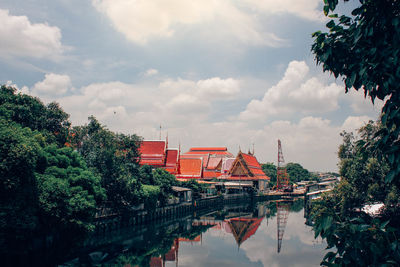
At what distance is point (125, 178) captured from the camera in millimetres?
29219

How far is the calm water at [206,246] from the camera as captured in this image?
23.0m

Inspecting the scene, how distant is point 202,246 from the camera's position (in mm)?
28766

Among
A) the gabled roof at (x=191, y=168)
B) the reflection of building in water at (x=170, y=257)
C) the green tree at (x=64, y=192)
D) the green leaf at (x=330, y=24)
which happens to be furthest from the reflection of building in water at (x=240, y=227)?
the green leaf at (x=330, y=24)

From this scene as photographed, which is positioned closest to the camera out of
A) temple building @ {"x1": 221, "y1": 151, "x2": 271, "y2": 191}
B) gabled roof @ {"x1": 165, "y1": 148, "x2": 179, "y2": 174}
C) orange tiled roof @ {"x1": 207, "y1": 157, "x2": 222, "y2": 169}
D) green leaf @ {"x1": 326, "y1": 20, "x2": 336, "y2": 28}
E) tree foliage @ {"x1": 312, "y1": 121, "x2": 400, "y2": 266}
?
tree foliage @ {"x1": 312, "y1": 121, "x2": 400, "y2": 266}

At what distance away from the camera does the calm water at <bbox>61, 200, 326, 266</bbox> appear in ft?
75.3

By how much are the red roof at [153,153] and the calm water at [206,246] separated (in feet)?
93.7

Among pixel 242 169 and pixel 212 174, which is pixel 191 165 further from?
pixel 242 169

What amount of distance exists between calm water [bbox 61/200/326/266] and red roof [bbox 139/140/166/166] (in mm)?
28565

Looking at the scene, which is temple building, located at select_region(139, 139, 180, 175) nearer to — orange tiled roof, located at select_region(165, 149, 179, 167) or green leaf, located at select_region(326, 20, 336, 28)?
orange tiled roof, located at select_region(165, 149, 179, 167)

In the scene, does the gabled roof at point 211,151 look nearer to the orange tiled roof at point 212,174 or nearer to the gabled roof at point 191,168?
the orange tiled roof at point 212,174

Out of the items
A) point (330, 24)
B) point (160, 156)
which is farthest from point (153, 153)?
point (330, 24)

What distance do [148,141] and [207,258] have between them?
4961 cm

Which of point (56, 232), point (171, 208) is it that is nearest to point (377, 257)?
point (56, 232)

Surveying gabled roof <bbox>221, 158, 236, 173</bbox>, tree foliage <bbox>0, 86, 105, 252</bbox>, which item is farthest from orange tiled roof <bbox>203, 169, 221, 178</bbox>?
tree foliage <bbox>0, 86, 105, 252</bbox>
